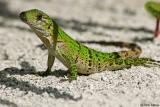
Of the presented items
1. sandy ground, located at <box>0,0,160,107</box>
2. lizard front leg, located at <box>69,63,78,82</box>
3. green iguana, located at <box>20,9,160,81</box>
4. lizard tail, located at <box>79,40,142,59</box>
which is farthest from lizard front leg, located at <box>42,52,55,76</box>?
lizard tail, located at <box>79,40,142,59</box>

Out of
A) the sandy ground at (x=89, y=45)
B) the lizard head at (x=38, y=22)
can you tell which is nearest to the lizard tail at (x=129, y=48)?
the sandy ground at (x=89, y=45)

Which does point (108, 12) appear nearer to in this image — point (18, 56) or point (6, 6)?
point (6, 6)

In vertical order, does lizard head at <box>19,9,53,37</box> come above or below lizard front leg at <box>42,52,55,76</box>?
above

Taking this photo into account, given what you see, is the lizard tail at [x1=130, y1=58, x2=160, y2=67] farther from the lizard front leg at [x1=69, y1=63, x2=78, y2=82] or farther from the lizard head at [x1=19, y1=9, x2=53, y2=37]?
the lizard head at [x1=19, y1=9, x2=53, y2=37]

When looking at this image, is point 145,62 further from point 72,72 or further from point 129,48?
point 129,48

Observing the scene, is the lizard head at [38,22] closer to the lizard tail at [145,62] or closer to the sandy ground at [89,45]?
the sandy ground at [89,45]

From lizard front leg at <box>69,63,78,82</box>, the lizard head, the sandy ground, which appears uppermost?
the lizard head

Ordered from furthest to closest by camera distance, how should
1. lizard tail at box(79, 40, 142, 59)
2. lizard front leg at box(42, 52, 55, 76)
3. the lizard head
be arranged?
lizard tail at box(79, 40, 142, 59) → lizard front leg at box(42, 52, 55, 76) → the lizard head

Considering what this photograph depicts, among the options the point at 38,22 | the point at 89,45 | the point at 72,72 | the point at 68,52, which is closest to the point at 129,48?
the point at 89,45
